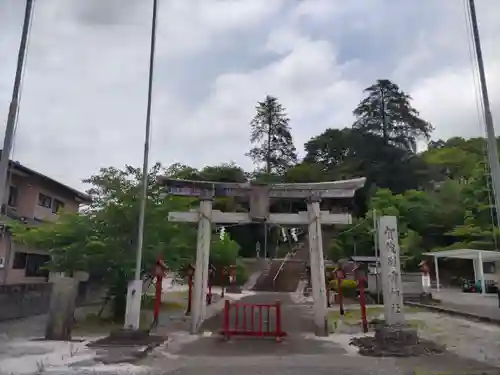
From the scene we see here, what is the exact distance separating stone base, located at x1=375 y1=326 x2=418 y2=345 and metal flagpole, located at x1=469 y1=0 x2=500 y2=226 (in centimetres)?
333

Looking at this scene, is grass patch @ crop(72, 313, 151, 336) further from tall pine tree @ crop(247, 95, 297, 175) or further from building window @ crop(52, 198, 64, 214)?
tall pine tree @ crop(247, 95, 297, 175)

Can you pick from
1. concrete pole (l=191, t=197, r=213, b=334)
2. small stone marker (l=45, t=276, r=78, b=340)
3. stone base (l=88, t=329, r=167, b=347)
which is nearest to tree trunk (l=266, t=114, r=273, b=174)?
concrete pole (l=191, t=197, r=213, b=334)

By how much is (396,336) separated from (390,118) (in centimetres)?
4833

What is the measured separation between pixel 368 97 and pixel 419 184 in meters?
13.5

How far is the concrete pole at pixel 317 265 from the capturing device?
46.0 ft

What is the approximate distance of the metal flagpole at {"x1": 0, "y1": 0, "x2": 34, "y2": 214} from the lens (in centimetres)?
867

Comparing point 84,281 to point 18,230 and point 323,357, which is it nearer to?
point 18,230

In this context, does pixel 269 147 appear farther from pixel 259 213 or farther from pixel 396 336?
pixel 396 336

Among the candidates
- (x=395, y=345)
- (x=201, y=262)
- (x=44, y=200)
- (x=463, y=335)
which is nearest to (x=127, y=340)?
(x=201, y=262)

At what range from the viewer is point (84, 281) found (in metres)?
21.8

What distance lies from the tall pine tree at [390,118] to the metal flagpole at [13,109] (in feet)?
159

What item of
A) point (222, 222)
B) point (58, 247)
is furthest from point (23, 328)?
point (222, 222)

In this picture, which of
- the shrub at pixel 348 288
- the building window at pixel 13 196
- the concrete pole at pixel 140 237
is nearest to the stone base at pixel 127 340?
the concrete pole at pixel 140 237

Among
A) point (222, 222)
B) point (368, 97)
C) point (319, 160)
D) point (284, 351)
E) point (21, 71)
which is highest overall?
point (368, 97)
